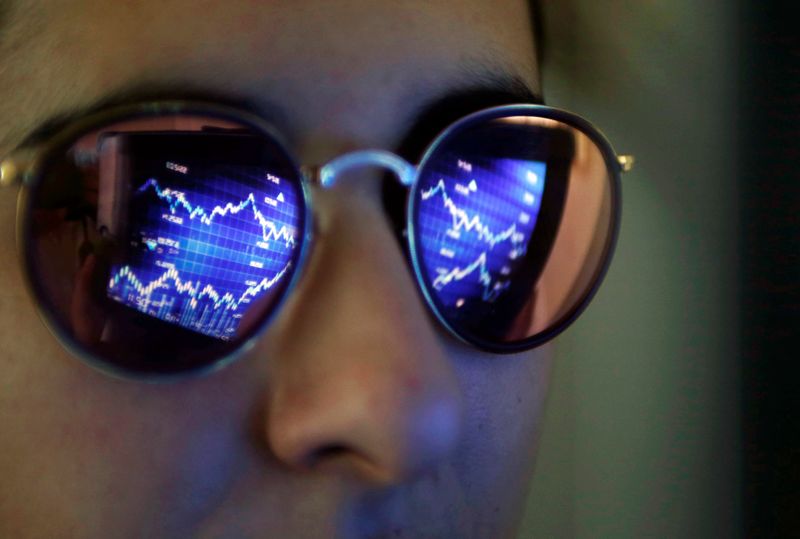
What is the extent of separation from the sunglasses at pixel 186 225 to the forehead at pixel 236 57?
0.04 metres

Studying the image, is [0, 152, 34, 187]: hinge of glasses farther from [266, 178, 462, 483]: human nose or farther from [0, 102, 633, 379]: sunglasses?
[266, 178, 462, 483]: human nose

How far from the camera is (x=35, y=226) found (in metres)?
0.63

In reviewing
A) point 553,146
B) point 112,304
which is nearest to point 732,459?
point 553,146

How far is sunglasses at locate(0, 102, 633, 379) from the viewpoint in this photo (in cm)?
63

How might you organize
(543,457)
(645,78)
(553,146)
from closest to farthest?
(553,146), (645,78), (543,457)

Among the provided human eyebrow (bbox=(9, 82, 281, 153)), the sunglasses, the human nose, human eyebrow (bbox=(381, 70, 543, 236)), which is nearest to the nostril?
the human nose

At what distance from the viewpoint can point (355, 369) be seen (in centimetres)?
68

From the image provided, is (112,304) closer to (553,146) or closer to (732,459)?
(553,146)

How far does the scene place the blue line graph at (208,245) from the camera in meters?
0.64

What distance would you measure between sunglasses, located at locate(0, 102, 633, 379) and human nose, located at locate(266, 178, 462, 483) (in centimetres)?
3

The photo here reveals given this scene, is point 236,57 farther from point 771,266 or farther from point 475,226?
point 771,266

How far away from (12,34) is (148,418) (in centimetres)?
40

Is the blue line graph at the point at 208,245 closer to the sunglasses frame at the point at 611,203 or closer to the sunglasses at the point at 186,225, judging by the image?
the sunglasses at the point at 186,225

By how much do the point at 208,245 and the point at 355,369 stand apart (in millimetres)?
182
